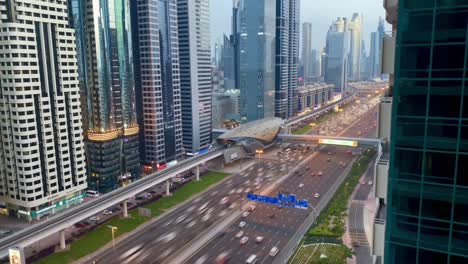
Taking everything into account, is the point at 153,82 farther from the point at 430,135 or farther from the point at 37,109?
the point at 430,135

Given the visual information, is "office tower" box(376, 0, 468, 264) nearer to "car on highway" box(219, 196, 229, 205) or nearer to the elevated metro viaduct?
the elevated metro viaduct

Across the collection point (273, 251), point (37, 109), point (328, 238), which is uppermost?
point (37, 109)

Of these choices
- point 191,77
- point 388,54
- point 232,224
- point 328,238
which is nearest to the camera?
point 388,54

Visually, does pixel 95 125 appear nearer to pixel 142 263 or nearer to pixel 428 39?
pixel 142 263

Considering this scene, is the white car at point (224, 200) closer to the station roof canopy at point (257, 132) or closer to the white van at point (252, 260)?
the white van at point (252, 260)

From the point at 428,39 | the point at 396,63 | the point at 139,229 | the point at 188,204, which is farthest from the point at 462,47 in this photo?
the point at 188,204

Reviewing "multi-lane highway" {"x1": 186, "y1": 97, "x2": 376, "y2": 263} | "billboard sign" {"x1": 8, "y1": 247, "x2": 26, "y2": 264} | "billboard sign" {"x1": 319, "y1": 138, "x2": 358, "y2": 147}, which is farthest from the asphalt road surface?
"billboard sign" {"x1": 319, "y1": 138, "x2": 358, "y2": 147}

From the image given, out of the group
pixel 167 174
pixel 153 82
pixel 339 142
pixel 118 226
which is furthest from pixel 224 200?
pixel 339 142

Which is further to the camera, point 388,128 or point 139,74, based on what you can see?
point 139,74
